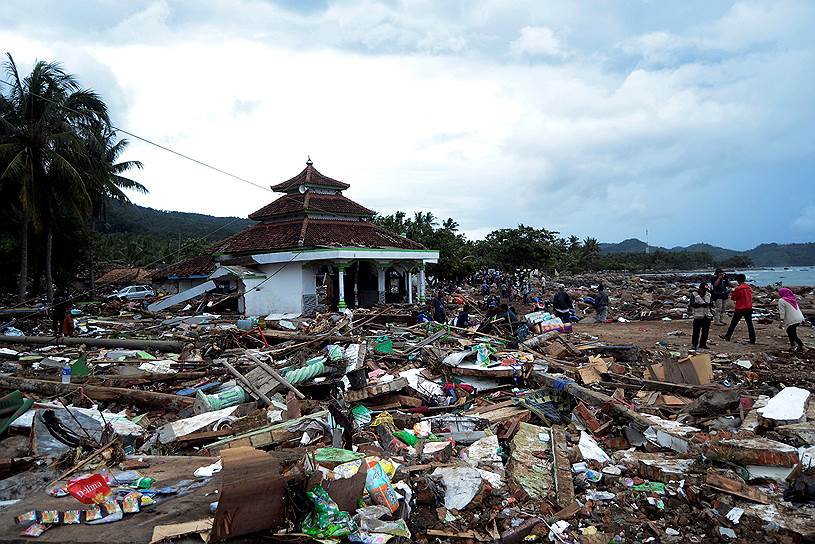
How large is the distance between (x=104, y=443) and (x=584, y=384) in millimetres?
6931

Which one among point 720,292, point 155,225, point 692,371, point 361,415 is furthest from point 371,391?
point 155,225

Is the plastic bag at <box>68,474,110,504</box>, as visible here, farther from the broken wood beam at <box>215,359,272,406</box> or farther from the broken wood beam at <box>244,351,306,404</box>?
the broken wood beam at <box>244,351,306,404</box>

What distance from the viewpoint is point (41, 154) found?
20812 mm

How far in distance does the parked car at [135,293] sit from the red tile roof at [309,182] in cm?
1069

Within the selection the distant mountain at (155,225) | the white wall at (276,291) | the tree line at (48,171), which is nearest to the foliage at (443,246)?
the white wall at (276,291)

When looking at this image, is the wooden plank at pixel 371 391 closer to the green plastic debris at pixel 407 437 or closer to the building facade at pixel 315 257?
the green plastic debris at pixel 407 437

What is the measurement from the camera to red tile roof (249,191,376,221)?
23.7m

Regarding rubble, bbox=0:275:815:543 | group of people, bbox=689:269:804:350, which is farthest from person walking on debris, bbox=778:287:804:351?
rubble, bbox=0:275:815:543

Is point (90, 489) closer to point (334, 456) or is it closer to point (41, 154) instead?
point (334, 456)

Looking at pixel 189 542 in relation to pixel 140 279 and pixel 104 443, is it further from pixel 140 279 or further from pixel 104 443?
pixel 140 279

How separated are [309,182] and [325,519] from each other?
72.4ft

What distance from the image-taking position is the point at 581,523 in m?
4.45

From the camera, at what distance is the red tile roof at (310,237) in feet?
69.7

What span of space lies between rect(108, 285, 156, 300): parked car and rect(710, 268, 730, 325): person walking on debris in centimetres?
→ 2739
